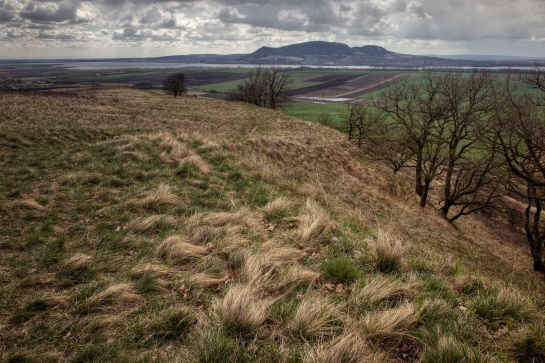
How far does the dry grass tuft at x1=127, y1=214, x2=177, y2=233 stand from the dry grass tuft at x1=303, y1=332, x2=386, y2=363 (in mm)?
4189

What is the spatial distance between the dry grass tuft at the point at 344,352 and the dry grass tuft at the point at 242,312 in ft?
2.17

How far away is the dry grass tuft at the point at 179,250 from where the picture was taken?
4.93 m

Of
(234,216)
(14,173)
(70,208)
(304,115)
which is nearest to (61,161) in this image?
(14,173)


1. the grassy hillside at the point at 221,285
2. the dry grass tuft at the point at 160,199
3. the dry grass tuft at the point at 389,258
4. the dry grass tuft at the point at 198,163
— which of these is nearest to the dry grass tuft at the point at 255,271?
the grassy hillside at the point at 221,285

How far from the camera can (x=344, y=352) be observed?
2.81m

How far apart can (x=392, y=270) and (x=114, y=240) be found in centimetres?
471

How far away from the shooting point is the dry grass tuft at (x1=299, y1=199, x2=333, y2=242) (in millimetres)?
5773

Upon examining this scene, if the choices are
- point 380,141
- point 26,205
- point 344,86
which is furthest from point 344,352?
point 344,86

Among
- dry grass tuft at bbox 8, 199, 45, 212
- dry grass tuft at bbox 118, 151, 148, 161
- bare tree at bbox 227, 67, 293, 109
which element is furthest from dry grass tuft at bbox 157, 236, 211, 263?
bare tree at bbox 227, 67, 293, 109

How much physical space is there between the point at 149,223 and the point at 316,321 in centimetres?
407

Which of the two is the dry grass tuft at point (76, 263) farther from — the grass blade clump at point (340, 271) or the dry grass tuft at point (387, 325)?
the dry grass tuft at point (387, 325)

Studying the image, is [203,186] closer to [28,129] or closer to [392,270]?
[392,270]

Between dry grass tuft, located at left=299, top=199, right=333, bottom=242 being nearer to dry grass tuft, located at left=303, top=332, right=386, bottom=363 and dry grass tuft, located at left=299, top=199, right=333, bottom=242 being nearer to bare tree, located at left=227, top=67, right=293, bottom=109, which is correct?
dry grass tuft, located at left=303, top=332, right=386, bottom=363

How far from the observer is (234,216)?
655 centimetres
